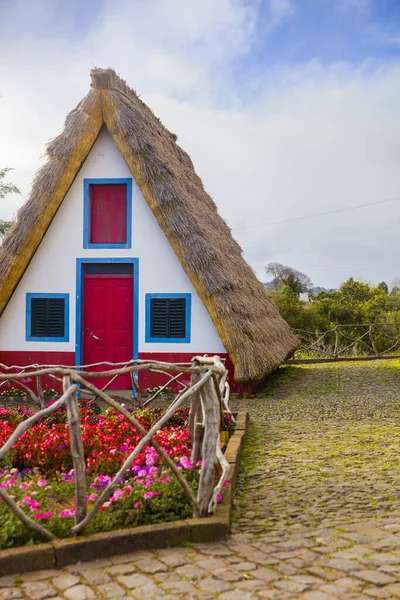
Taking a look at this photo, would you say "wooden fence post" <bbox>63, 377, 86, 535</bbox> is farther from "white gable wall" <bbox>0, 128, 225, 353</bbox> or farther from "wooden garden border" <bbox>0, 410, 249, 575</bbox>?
"white gable wall" <bbox>0, 128, 225, 353</bbox>

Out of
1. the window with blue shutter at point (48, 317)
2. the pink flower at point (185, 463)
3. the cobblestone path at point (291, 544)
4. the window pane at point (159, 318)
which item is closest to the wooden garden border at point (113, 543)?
the cobblestone path at point (291, 544)

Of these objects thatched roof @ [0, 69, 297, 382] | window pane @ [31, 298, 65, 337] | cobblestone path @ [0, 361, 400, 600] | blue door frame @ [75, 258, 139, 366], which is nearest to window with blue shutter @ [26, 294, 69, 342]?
window pane @ [31, 298, 65, 337]

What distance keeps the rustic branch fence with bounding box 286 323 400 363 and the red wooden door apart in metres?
9.11

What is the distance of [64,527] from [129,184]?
27.4 ft

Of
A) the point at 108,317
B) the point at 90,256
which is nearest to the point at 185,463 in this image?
the point at 108,317

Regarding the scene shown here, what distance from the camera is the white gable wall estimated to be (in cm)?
1122

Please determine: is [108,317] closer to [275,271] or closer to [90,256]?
[90,256]

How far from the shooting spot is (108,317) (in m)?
11.5

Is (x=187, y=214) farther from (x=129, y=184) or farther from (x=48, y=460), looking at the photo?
(x=48, y=460)

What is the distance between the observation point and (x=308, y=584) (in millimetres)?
3236

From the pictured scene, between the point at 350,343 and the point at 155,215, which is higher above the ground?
the point at 155,215

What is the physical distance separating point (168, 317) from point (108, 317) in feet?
3.64

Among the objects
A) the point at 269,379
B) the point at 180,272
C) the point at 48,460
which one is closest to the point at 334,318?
the point at 269,379

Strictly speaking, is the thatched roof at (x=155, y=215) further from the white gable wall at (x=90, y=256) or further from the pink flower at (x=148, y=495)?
the pink flower at (x=148, y=495)
